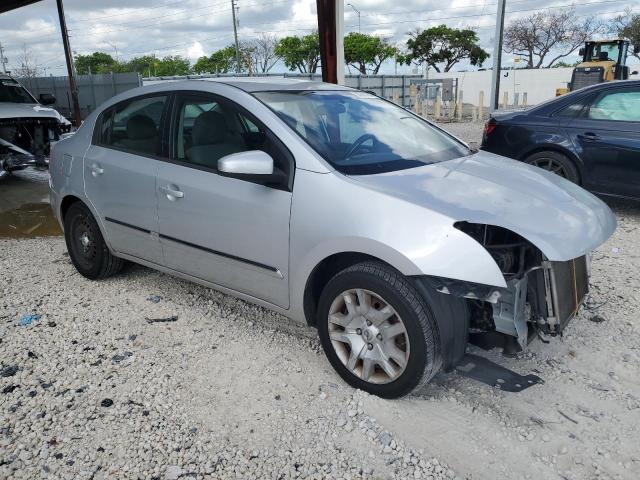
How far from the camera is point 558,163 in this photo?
6.18m

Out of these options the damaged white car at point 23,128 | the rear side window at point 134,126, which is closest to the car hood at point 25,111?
the damaged white car at point 23,128

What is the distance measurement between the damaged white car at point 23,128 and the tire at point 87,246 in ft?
16.8

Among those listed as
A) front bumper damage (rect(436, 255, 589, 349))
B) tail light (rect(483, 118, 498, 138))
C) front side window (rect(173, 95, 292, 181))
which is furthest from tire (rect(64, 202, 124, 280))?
tail light (rect(483, 118, 498, 138))

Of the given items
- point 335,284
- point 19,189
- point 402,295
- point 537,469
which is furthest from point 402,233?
point 19,189

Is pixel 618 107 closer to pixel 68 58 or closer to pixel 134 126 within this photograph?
pixel 134 126

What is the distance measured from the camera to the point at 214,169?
331cm

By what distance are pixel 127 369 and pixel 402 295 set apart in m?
1.72

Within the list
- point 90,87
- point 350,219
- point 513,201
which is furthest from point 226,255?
point 90,87

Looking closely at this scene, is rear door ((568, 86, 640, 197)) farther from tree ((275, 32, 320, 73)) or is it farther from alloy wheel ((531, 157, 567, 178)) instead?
tree ((275, 32, 320, 73))

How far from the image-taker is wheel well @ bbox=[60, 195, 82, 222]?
4.42m

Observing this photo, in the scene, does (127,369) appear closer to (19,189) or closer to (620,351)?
(620,351)

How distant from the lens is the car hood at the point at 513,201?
8.11ft

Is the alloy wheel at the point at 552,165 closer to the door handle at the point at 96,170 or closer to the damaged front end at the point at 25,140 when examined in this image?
the door handle at the point at 96,170

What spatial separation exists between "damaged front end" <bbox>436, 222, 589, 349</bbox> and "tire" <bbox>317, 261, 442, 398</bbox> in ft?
0.62
